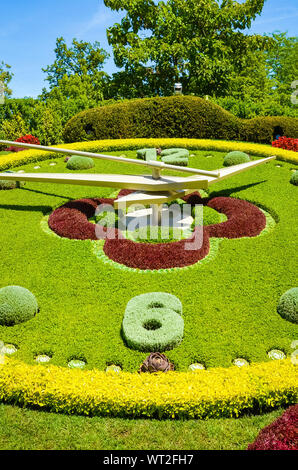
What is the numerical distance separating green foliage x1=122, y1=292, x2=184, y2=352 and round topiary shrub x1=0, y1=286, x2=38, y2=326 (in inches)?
76.5

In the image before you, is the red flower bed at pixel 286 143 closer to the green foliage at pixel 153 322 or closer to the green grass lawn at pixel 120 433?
the green foliage at pixel 153 322

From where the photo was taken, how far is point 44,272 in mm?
10344

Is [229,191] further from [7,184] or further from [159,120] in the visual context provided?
[159,120]

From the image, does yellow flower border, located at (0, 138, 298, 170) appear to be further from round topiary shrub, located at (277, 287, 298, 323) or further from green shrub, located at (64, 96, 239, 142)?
round topiary shrub, located at (277, 287, 298, 323)

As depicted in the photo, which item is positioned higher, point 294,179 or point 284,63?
point 284,63

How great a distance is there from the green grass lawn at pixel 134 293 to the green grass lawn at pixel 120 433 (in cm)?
116

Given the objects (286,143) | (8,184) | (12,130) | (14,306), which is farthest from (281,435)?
(12,130)

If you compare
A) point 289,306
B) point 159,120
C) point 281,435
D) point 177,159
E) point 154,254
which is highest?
point 159,120

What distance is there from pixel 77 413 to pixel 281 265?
6303 millimetres

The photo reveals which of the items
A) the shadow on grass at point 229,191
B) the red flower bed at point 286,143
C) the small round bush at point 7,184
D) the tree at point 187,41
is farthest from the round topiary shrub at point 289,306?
the tree at point 187,41

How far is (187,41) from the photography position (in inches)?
1238

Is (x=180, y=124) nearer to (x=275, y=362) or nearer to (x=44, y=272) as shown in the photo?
(x=44, y=272)

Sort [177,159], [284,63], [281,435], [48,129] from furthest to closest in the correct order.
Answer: [284,63] < [48,129] < [177,159] < [281,435]

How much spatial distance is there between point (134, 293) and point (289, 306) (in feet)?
10.7
